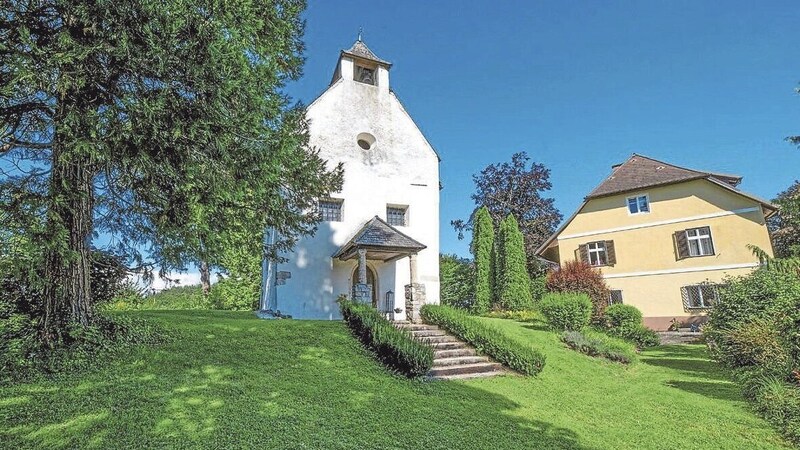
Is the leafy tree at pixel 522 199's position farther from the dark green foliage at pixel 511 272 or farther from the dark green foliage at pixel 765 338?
the dark green foliage at pixel 765 338

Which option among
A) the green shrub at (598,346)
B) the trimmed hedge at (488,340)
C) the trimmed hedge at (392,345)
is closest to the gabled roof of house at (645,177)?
the green shrub at (598,346)

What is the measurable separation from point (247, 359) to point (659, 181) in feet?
71.3

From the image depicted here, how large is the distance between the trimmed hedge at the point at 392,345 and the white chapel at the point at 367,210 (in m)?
3.48

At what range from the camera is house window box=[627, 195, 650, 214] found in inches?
843

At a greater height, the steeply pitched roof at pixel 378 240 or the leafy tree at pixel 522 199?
the leafy tree at pixel 522 199

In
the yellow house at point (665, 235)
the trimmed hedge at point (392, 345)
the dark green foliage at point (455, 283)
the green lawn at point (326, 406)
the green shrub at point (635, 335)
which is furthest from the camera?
the dark green foliage at point (455, 283)

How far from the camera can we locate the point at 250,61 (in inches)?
274

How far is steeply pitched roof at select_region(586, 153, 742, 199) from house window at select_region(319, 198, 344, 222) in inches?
594

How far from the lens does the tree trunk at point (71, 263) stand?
626 cm

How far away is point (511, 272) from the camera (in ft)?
73.8

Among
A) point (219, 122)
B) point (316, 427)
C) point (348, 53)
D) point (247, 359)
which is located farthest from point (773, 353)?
point (348, 53)

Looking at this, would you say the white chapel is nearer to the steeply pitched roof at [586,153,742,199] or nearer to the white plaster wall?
the white plaster wall

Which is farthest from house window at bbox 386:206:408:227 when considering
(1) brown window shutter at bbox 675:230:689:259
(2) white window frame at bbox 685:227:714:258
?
(2) white window frame at bbox 685:227:714:258

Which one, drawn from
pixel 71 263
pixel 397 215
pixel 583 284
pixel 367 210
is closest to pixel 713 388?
pixel 583 284
